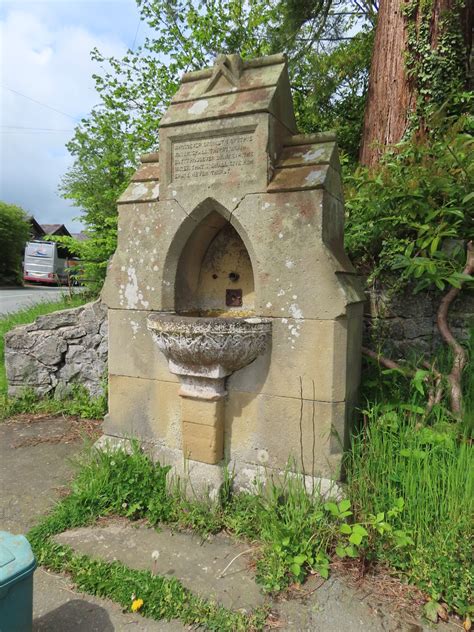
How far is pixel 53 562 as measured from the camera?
2.20 metres

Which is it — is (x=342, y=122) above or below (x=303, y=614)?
above

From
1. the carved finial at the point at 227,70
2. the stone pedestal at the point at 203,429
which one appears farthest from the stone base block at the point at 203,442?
the carved finial at the point at 227,70

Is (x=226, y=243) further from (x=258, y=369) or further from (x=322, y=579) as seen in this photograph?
(x=322, y=579)

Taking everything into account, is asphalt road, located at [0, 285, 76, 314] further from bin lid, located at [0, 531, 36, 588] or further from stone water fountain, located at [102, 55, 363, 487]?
bin lid, located at [0, 531, 36, 588]

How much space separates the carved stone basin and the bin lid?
1.23m

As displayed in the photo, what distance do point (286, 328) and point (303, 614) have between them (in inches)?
56.4

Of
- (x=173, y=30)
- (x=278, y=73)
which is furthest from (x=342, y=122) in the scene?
(x=278, y=73)

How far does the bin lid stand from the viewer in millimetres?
1470

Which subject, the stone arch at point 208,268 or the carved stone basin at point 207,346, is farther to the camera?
the stone arch at point 208,268

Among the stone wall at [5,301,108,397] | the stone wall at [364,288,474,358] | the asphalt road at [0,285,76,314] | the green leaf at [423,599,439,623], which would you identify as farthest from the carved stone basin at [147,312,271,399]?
the asphalt road at [0,285,76,314]

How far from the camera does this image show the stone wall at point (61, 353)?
15.0 feet

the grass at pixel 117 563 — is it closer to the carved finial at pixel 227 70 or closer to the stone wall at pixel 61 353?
the stone wall at pixel 61 353

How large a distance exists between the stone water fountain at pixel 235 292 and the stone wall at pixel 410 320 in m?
0.59

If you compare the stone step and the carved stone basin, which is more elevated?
the carved stone basin
